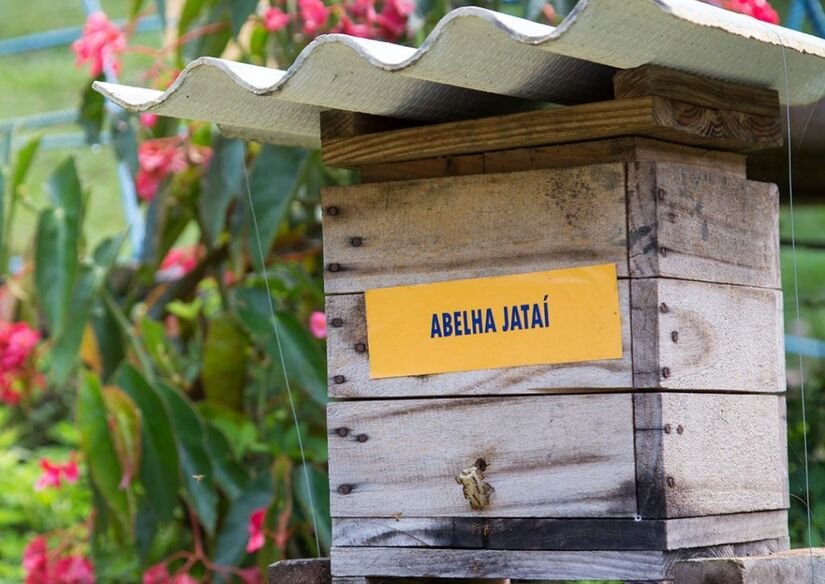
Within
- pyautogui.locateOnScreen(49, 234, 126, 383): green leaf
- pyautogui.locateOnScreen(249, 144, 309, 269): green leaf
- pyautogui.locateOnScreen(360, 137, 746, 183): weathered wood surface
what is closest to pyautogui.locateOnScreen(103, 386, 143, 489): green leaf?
pyautogui.locateOnScreen(49, 234, 126, 383): green leaf

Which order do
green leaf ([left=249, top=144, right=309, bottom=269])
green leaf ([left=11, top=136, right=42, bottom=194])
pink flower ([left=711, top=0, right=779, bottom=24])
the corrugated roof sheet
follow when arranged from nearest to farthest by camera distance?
the corrugated roof sheet → pink flower ([left=711, top=0, right=779, bottom=24]) → green leaf ([left=249, top=144, right=309, bottom=269]) → green leaf ([left=11, top=136, right=42, bottom=194])

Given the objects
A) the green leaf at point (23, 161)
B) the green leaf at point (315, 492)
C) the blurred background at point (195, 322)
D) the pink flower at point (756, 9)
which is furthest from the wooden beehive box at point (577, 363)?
the green leaf at point (23, 161)

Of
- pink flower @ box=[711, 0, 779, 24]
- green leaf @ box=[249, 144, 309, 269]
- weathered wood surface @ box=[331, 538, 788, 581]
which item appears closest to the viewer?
weathered wood surface @ box=[331, 538, 788, 581]

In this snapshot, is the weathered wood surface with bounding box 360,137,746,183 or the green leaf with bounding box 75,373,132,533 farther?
the green leaf with bounding box 75,373,132,533

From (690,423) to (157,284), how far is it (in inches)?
115

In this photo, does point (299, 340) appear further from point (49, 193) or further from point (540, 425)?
point (540, 425)

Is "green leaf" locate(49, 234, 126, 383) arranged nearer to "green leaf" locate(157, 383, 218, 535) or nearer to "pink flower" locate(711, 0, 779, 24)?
"green leaf" locate(157, 383, 218, 535)

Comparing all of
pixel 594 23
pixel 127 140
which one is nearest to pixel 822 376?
pixel 127 140

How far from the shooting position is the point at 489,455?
6.42 ft

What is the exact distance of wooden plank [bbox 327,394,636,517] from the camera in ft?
6.14

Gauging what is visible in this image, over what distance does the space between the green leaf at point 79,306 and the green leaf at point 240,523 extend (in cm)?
56

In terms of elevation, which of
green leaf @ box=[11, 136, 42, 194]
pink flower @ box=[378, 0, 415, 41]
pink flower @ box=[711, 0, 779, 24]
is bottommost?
green leaf @ box=[11, 136, 42, 194]

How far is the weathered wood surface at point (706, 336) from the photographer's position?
1861 mm

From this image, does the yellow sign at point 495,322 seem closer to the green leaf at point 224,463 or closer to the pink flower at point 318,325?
the pink flower at point 318,325
